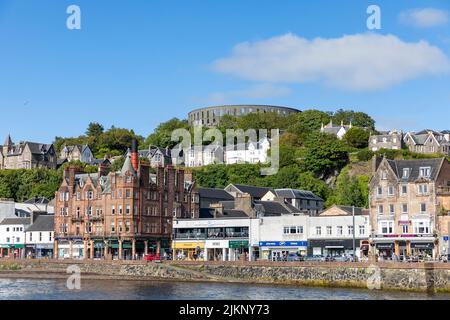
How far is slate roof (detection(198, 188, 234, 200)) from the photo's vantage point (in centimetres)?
10091

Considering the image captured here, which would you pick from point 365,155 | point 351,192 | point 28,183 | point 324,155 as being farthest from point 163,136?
point 351,192

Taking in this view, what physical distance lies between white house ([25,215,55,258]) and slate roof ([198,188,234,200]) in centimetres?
2077

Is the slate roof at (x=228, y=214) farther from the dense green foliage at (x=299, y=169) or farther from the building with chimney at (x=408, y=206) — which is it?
the building with chimney at (x=408, y=206)

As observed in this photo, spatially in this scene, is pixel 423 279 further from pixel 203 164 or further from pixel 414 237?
pixel 203 164

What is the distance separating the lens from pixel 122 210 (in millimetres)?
86812

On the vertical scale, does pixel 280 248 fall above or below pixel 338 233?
below

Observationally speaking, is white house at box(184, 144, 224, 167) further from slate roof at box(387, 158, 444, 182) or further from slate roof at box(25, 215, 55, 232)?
slate roof at box(387, 158, 444, 182)

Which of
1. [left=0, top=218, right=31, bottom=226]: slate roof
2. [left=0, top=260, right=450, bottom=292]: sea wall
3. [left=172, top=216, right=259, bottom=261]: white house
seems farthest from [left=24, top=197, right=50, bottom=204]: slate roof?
[left=172, top=216, right=259, bottom=261]: white house

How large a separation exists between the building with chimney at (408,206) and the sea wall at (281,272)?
1087 centimetres

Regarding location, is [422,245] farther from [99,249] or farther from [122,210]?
[99,249]

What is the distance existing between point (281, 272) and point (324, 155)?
169 ft

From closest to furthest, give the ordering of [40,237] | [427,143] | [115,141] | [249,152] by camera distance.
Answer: [40,237] → [427,143] → [249,152] → [115,141]
